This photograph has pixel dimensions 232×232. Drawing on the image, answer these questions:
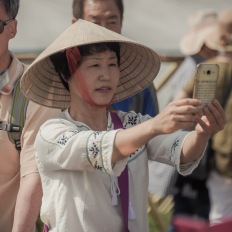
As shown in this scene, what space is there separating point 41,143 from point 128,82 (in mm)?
570

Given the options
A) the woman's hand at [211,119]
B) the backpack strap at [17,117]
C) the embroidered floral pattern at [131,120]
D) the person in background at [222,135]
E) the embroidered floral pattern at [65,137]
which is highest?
the woman's hand at [211,119]

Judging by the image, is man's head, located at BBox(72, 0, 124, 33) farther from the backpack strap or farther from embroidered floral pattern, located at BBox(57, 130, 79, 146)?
embroidered floral pattern, located at BBox(57, 130, 79, 146)

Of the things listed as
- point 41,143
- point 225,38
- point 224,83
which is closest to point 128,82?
point 41,143

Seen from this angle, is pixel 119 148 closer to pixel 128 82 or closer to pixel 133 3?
pixel 128 82

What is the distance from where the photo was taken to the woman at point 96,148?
10.8 feet

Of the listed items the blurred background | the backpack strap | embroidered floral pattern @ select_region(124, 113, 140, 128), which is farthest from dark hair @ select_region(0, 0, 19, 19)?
the blurred background

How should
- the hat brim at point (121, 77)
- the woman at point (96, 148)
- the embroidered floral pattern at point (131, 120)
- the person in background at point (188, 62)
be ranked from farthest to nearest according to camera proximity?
1. the person in background at point (188, 62)
2. the hat brim at point (121, 77)
3. the embroidered floral pattern at point (131, 120)
4. the woman at point (96, 148)

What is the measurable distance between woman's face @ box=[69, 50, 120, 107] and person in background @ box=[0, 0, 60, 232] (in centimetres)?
41

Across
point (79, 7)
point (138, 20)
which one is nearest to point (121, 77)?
point (79, 7)

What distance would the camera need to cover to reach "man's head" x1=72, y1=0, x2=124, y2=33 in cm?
509

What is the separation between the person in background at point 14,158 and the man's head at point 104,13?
1.01m

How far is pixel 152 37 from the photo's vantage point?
10.4 meters

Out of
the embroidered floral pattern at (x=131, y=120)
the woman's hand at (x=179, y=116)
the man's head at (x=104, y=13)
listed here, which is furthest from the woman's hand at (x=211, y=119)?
the man's head at (x=104, y=13)

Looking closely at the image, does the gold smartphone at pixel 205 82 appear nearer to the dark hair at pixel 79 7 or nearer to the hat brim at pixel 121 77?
the hat brim at pixel 121 77
